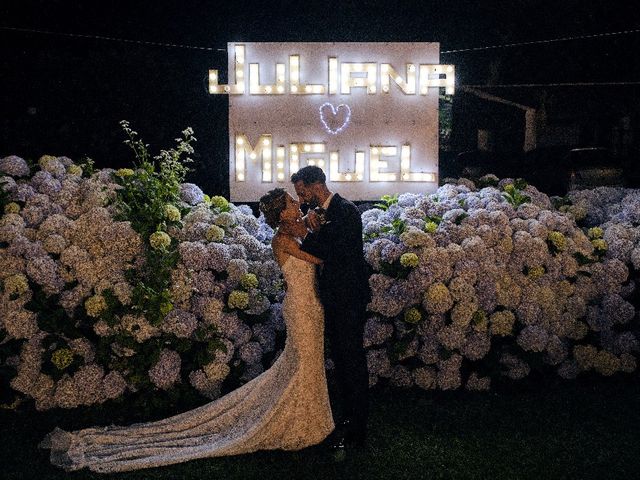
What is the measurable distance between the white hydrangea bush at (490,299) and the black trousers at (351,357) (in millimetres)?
1069

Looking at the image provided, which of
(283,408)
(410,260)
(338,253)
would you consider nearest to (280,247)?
(338,253)

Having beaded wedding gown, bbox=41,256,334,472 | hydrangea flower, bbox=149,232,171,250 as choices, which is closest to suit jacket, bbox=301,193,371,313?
beaded wedding gown, bbox=41,256,334,472

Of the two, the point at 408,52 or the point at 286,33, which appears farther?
the point at 286,33

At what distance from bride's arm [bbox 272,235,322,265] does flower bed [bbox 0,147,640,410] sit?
1124 mm

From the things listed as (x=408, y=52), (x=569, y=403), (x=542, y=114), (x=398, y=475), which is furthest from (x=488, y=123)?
(x=398, y=475)

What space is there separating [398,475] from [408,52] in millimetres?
4656

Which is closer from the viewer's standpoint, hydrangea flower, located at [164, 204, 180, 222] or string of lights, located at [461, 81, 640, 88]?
hydrangea flower, located at [164, 204, 180, 222]

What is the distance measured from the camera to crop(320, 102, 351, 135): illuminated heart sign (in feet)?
25.5

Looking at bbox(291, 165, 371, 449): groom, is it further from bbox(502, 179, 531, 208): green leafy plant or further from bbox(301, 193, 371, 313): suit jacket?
bbox(502, 179, 531, 208): green leafy plant

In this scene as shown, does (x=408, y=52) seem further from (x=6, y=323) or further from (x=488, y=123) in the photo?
(x=6, y=323)

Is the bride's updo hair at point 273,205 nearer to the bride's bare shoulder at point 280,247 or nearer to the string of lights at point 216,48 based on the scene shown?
the bride's bare shoulder at point 280,247

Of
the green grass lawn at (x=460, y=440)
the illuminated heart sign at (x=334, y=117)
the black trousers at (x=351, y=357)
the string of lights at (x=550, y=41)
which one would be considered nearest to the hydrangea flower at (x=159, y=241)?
the green grass lawn at (x=460, y=440)

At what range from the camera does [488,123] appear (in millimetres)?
9234

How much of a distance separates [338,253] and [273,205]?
0.60 m
